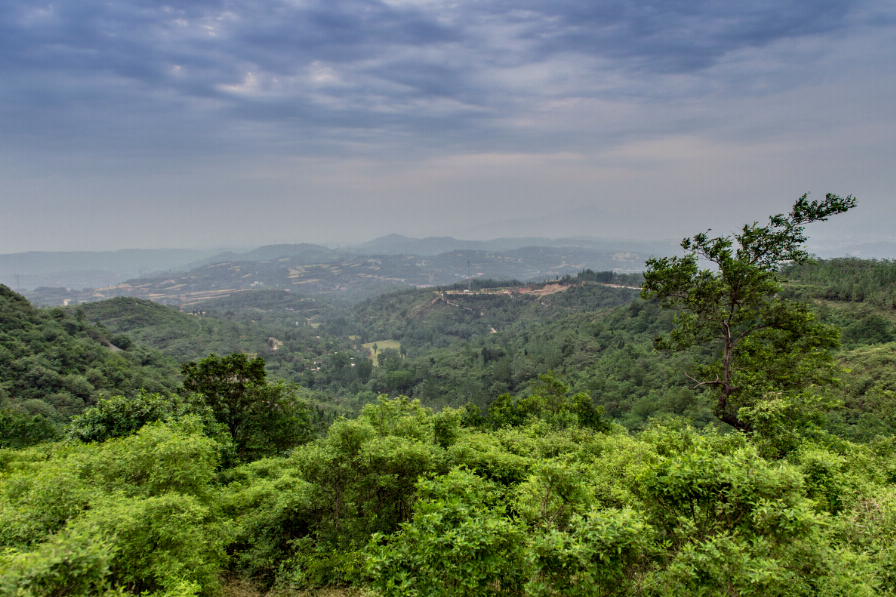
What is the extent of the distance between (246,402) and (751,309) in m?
31.7

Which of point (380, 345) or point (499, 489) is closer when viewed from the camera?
point (499, 489)

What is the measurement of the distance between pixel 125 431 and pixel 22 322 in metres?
61.6

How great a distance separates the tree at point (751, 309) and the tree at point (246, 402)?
2682 cm

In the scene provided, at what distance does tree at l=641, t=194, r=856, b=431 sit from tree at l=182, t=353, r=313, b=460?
2682 centimetres

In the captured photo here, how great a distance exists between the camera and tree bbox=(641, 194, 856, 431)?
1548cm

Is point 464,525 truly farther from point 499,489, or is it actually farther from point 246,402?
point 246,402

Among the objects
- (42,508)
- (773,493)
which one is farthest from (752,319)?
(42,508)

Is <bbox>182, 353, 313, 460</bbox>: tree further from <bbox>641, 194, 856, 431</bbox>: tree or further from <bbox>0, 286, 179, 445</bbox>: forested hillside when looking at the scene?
<bbox>641, 194, 856, 431</bbox>: tree

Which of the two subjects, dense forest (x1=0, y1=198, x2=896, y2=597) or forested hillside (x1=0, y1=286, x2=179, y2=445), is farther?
forested hillside (x1=0, y1=286, x2=179, y2=445)

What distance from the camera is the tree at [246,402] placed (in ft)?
89.7

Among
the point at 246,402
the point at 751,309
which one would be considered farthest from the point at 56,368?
the point at 751,309

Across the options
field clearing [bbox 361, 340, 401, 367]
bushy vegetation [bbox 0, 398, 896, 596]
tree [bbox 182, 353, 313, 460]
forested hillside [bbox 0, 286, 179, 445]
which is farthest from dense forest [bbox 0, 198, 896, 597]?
field clearing [bbox 361, 340, 401, 367]

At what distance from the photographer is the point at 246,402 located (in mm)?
28516

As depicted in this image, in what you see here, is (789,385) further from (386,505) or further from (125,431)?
(125,431)
